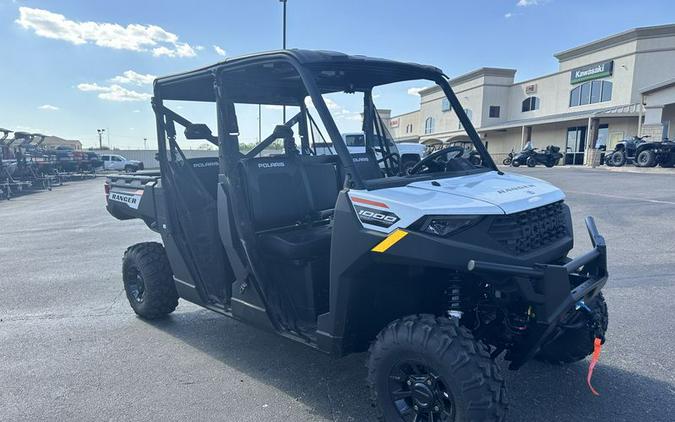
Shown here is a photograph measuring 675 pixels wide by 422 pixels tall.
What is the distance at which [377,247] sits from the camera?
2.56 m

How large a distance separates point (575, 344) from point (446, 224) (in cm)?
173

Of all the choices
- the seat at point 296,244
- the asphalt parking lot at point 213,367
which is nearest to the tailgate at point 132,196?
the asphalt parking lot at point 213,367

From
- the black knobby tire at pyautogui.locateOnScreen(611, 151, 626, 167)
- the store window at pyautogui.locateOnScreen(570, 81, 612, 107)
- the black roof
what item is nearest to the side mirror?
the black roof

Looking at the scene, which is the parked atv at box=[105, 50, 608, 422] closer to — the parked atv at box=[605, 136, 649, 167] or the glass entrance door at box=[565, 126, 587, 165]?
the parked atv at box=[605, 136, 649, 167]

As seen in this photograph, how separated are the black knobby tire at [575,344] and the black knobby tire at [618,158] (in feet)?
77.1

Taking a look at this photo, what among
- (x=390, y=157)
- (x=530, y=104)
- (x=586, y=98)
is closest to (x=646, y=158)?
(x=586, y=98)

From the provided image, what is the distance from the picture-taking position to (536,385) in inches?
132

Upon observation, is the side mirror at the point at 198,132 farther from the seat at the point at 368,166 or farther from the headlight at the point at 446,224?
the headlight at the point at 446,224

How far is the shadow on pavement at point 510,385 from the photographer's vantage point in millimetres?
3027

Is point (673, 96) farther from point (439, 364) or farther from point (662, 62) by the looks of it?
point (439, 364)

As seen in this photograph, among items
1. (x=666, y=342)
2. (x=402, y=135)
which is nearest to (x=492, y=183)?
(x=666, y=342)

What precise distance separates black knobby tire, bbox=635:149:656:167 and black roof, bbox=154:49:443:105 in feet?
72.6

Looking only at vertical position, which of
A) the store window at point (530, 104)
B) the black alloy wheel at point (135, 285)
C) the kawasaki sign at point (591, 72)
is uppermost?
the kawasaki sign at point (591, 72)

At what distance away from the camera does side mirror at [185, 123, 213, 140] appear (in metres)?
3.94
